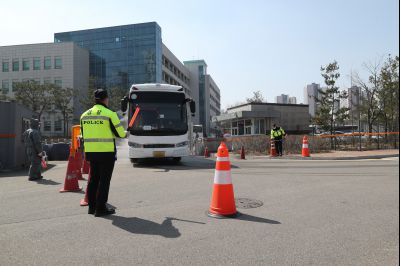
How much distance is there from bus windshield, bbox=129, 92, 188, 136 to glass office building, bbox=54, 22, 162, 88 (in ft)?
185

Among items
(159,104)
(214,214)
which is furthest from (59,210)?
(159,104)

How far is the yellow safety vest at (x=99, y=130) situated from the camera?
551 centimetres

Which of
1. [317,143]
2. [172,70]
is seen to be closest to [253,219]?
Result: [317,143]

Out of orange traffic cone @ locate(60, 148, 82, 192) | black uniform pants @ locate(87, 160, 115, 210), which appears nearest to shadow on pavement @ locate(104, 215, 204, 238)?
black uniform pants @ locate(87, 160, 115, 210)

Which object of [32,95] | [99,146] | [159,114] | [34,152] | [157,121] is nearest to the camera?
[99,146]

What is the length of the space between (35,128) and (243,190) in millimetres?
6907

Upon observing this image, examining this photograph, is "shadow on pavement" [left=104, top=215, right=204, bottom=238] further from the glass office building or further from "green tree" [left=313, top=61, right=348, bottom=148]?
the glass office building

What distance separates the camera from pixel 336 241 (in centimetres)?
398

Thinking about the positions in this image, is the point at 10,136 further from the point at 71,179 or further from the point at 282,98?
the point at 282,98

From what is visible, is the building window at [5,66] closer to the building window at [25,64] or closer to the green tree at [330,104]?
the building window at [25,64]

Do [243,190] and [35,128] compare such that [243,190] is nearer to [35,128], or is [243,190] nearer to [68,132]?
[35,128]

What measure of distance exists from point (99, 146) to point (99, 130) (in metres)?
0.26

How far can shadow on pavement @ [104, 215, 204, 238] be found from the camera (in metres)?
4.39

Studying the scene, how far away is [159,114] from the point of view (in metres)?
13.1
